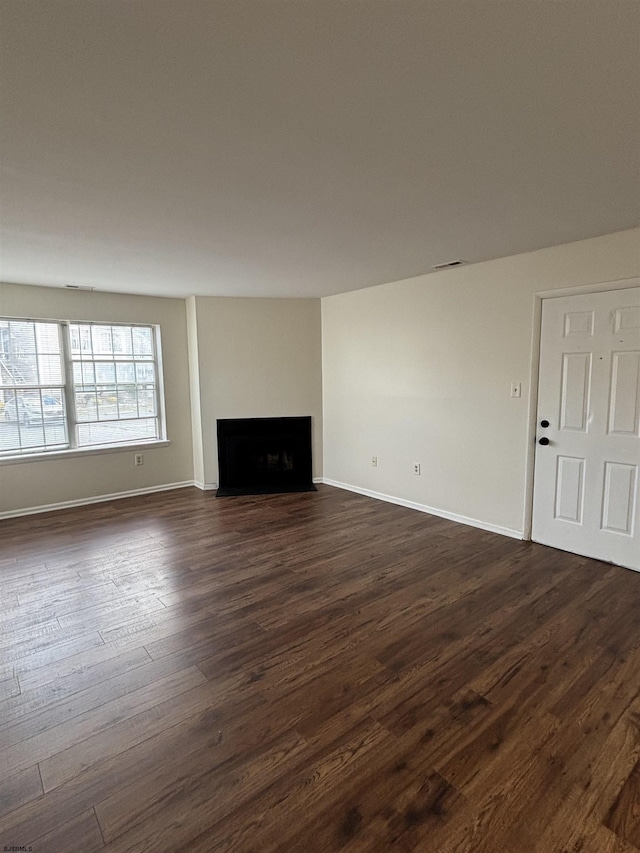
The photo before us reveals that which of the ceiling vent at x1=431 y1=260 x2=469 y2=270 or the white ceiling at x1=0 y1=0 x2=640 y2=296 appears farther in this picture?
the ceiling vent at x1=431 y1=260 x2=469 y2=270

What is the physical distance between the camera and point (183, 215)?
2.49 m

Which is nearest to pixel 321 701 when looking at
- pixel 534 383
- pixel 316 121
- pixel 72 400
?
pixel 316 121

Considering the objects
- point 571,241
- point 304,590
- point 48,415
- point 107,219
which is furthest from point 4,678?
point 571,241

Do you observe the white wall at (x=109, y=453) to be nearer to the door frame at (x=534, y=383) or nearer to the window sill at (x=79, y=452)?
the window sill at (x=79, y=452)

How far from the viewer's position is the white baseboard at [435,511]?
147 inches

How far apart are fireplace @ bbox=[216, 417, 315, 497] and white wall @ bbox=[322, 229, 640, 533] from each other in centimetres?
54

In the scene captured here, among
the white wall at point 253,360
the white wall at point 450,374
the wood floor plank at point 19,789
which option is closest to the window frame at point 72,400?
the white wall at point 253,360

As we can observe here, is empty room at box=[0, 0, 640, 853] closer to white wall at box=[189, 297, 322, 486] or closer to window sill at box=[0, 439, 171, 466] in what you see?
window sill at box=[0, 439, 171, 466]

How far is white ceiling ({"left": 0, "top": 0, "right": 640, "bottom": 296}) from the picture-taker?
115cm

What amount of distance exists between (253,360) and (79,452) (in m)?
2.23

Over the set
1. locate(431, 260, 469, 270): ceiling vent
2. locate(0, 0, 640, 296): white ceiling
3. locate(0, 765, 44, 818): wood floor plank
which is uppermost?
locate(431, 260, 469, 270): ceiling vent

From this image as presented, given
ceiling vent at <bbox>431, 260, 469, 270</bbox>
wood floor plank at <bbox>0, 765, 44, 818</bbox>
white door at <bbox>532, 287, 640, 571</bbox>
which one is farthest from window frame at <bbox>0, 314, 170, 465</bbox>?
white door at <bbox>532, 287, 640, 571</bbox>

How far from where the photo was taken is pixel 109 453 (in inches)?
195

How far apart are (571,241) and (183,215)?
271 centimetres
